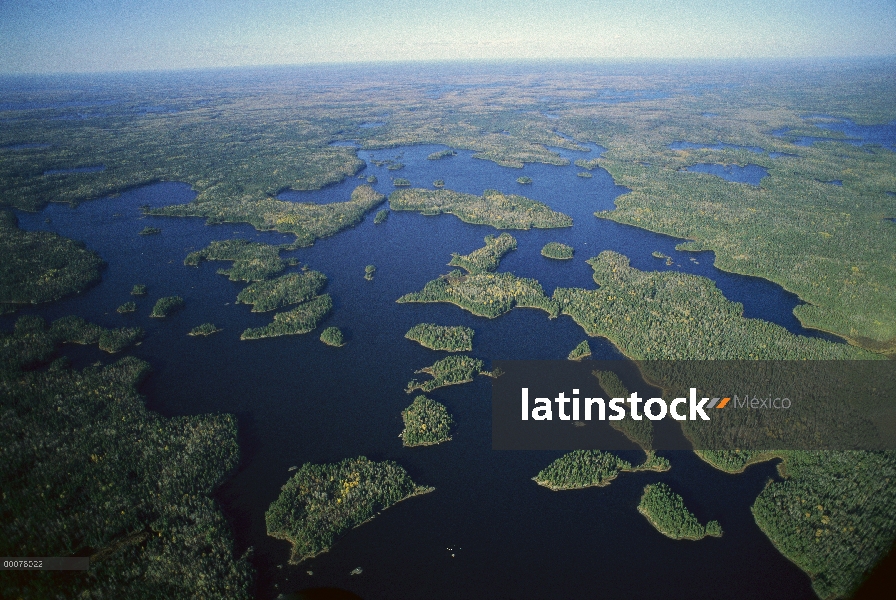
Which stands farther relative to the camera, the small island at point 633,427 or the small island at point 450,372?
the small island at point 450,372

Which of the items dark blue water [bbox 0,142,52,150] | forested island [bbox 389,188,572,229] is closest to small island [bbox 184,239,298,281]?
forested island [bbox 389,188,572,229]

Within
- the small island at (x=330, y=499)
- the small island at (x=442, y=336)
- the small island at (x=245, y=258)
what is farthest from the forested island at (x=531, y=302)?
the small island at (x=442, y=336)

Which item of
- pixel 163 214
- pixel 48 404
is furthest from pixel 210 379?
pixel 163 214

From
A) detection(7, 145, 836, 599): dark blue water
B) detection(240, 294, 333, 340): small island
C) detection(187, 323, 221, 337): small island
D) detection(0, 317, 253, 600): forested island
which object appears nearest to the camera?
detection(0, 317, 253, 600): forested island

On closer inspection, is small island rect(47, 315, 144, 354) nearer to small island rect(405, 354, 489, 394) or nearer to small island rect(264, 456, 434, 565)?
small island rect(264, 456, 434, 565)

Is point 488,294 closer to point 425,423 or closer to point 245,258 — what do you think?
point 425,423

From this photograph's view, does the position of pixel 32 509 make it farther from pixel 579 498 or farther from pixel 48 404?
pixel 579 498

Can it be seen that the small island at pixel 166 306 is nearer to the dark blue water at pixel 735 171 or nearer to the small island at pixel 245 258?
the small island at pixel 245 258
